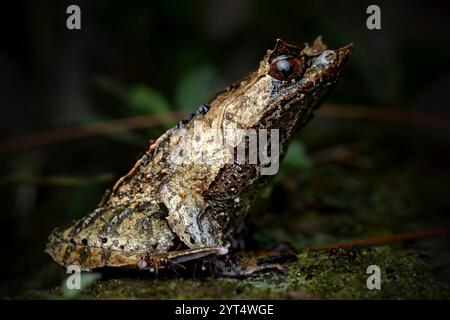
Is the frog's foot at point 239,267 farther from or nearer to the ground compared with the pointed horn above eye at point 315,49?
nearer to the ground

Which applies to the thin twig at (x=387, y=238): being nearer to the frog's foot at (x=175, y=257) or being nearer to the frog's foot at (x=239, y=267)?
the frog's foot at (x=239, y=267)

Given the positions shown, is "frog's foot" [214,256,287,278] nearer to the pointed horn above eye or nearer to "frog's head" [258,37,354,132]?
"frog's head" [258,37,354,132]

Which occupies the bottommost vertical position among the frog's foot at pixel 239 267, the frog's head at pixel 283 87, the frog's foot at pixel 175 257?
the frog's foot at pixel 239 267

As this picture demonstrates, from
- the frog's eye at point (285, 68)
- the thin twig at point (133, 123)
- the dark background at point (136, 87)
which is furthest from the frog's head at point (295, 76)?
the thin twig at point (133, 123)

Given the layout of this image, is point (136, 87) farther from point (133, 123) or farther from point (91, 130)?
point (91, 130)

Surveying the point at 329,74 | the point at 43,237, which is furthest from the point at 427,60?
the point at 43,237

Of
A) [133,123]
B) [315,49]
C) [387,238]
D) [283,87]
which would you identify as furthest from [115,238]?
[133,123]
